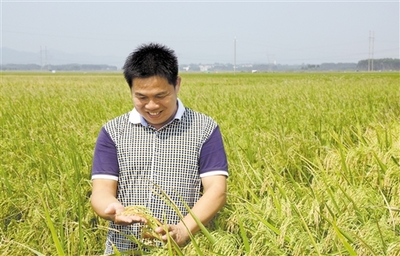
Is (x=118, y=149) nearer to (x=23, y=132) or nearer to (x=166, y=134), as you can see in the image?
(x=166, y=134)

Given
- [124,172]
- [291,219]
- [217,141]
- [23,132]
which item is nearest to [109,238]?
[124,172]

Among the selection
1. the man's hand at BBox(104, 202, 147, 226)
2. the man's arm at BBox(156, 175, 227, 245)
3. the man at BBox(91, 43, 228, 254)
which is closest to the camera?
the man's hand at BBox(104, 202, 147, 226)

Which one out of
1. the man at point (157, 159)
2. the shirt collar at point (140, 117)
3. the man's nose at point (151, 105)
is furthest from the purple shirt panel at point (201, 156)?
the man's nose at point (151, 105)

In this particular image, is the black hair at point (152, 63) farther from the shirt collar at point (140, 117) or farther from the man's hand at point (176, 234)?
the man's hand at point (176, 234)

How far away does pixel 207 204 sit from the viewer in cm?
155

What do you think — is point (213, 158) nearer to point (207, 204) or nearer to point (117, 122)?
point (207, 204)

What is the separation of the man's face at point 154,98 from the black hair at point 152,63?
0.02 metres

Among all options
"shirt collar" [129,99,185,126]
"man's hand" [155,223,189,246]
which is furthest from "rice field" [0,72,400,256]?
"shirt collar" [129,99,185,126]

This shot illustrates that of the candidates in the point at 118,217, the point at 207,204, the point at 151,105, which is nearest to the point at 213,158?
the point at 207,204

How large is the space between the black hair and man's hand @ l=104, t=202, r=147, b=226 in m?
0.41

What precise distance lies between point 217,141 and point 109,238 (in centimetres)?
50

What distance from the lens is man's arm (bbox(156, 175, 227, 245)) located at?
148 centimetres

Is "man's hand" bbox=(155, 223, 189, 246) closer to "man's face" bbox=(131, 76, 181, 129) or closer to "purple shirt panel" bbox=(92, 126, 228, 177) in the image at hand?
"purple shirt panel" bbox=(92, 126, 228, 177)

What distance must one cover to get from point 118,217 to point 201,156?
0.41 metres
